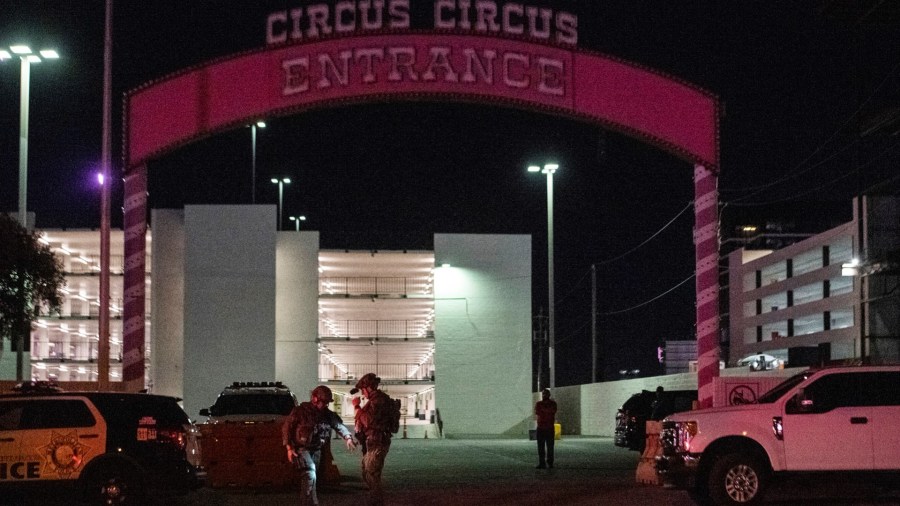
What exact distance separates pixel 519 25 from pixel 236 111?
213 inches

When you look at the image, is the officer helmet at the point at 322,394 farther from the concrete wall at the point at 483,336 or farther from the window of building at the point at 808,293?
the window of building at the point at 808,293

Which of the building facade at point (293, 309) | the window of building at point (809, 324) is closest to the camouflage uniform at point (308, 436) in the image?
the building facade at point (293, 309)

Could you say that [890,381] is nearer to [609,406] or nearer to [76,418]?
[76,418]

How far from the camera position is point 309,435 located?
13867 mm

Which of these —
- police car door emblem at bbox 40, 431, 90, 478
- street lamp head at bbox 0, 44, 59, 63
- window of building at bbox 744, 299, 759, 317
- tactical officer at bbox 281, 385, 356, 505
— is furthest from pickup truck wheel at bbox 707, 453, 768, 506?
window of building at bbox 744, 299, 759, 317

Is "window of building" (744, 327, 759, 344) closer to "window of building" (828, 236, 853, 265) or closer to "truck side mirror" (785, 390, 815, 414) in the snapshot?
"window of building" (828, 236, 853, 265)

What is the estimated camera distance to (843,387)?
15.1m

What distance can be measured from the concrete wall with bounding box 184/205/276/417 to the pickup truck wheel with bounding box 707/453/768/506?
91.8 ft

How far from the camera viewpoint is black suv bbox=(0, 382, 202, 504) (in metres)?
15.0

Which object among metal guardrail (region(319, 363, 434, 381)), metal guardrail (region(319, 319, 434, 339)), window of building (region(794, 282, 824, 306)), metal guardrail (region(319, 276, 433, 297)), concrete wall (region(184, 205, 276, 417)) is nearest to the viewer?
concrete wall (region(184, 205, 276, 417))

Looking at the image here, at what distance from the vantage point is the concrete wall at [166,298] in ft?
140

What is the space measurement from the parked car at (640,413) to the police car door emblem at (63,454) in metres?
16.4

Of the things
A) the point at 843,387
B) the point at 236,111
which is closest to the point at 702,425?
the point at 843,387

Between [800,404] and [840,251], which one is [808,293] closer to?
[840,251]
